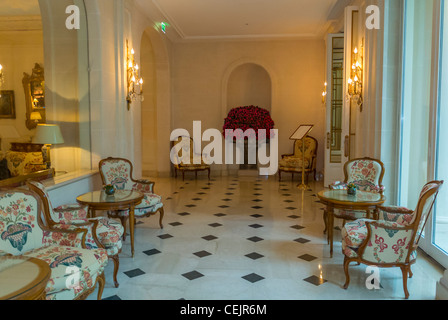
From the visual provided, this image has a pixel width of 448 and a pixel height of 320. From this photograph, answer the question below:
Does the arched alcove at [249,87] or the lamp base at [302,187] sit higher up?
the arched alcove at [249,87]

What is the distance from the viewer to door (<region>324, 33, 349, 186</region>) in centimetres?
887

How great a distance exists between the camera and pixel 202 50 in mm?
11062

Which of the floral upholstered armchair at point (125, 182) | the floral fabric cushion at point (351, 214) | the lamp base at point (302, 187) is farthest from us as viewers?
the lamp base at point (302, 187)

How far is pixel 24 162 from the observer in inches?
245

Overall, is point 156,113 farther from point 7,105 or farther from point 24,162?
point 24,162

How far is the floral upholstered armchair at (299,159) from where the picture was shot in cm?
1005

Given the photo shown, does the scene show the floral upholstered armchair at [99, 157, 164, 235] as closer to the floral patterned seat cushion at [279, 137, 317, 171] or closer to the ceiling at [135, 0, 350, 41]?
the ceiling at [135, 0, 350, 41]

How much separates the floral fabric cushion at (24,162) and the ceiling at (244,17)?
3.44 metres

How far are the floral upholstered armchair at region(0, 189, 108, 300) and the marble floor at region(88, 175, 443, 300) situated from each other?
61 cm

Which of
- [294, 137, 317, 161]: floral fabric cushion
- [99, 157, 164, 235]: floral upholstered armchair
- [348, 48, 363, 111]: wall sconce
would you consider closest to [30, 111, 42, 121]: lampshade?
[99, 157, 164, 235]: floral upholstered armchair

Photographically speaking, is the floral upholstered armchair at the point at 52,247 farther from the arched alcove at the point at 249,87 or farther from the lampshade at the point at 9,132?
the arched alcove at the point at 249,87

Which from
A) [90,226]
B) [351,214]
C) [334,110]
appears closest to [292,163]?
[334,110]

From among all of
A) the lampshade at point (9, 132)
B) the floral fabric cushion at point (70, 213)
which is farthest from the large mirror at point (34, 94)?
the floral fabric cushion at point (70, 213)
